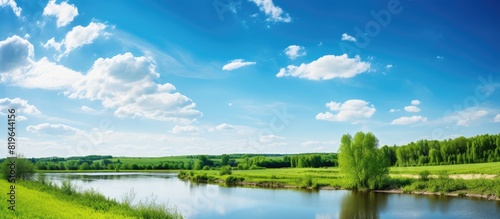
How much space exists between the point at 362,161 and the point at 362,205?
1820 centimetres

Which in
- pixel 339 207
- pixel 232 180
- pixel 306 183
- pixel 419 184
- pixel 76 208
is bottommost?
pixel 339 207

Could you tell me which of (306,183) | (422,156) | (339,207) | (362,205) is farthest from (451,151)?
(339,207)

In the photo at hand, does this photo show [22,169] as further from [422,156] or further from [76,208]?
[422,156]

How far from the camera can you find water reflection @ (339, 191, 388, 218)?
4112 centimetres

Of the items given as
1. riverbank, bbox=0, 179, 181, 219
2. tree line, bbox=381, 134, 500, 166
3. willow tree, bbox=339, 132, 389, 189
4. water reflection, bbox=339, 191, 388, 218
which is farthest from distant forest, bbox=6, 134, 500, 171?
riverbank, bbox=0, 179, 181, 219

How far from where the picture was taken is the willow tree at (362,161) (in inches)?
2549

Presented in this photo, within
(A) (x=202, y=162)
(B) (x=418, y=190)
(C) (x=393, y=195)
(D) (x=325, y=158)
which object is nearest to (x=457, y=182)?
(B) (x=418, y=190)

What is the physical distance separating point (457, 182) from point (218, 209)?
34.5 m

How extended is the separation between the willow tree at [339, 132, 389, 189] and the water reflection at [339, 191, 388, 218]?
4.40m

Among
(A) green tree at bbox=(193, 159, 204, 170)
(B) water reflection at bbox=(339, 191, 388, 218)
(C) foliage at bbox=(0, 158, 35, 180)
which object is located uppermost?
(C) foliage at bbox=(0, 158, 35, 180)

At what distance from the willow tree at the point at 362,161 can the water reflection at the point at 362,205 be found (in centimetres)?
440

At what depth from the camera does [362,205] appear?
4756 cm

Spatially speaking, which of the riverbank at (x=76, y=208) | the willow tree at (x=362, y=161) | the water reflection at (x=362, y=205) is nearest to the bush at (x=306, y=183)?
the willow tree at (x=362, y=161)

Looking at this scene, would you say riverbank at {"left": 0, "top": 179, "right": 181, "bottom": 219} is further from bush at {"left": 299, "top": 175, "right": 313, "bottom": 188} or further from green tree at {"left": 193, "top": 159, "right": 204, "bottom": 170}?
green tree at {"left": 193, "top": 159, "right": 204, "bottom": 170}
